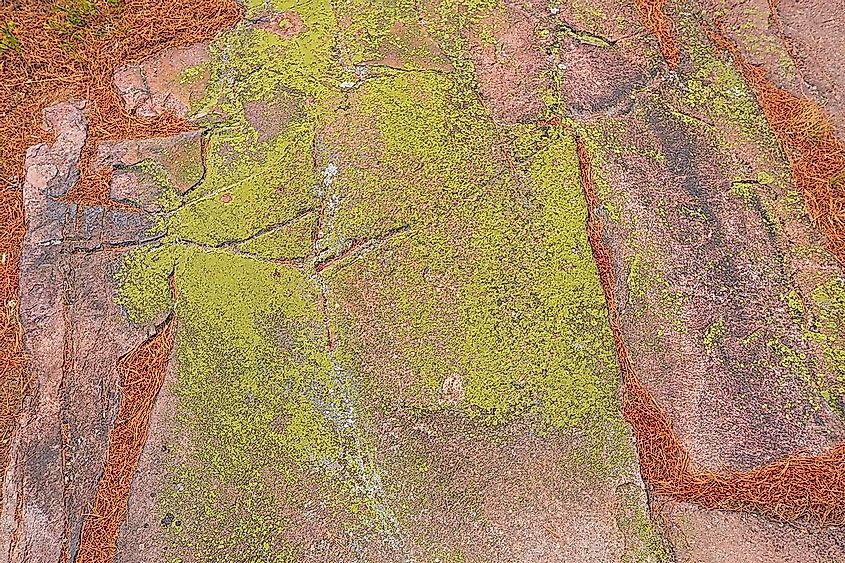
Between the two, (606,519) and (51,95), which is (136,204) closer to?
(51,95)

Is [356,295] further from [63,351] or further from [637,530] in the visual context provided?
[637,530]

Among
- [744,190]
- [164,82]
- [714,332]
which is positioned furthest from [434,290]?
[164,82]

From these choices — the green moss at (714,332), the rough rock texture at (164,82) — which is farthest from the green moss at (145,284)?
the green moss at (714,332)

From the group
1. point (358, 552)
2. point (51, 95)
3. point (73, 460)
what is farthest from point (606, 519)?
point (51, 95)

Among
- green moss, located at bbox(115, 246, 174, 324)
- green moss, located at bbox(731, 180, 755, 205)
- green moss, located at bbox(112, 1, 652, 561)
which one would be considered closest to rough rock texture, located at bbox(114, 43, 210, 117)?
green moss, located at bbox(112, 1, 652, 561)

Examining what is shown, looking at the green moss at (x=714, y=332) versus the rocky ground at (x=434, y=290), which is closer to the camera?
the rocky ground at (x=434, y=290)

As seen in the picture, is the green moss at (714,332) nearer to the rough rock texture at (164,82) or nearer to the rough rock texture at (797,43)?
the rough rock texture at (797,43)

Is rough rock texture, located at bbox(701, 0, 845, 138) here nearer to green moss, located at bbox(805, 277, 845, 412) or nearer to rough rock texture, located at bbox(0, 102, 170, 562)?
green moss, located at bbox(805, 277, 845, 412)

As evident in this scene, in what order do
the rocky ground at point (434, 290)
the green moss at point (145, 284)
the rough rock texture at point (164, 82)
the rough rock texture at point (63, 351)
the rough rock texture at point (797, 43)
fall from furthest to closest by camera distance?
the rough rock texture at point (164, 82) < the rough rock texture at point (797, 43) < the green moss at point (145, 284) < the rough rock texture at point (63, 351) < the rocky ground at point (434, 290)
